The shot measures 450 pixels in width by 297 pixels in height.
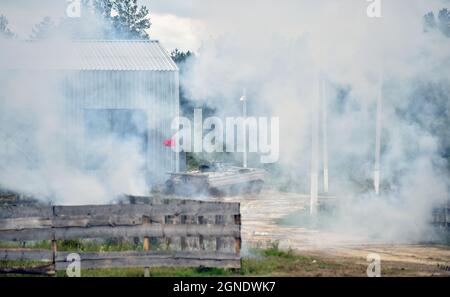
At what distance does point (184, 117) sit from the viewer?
71.6 ft

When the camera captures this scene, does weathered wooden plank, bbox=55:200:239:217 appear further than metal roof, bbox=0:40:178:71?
No

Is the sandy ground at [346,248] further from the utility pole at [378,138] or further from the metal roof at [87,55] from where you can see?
the metal roof at [87,55]

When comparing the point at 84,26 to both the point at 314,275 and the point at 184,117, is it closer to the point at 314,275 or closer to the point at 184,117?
the point at 184,117

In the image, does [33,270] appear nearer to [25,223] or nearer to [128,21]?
[25,223]

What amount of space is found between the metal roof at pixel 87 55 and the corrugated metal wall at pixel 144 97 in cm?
33

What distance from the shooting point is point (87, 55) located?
2191cm

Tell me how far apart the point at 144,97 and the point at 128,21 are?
14982 mm

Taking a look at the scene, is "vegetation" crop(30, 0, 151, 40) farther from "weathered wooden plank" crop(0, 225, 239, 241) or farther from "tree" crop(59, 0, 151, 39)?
"weathered wooden plank" crop(0, 225, 239, 241)

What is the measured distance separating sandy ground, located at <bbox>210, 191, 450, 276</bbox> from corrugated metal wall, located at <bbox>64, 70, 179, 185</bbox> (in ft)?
17.5

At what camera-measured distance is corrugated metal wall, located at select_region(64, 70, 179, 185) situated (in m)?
20.9

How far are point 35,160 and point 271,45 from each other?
7.93 m

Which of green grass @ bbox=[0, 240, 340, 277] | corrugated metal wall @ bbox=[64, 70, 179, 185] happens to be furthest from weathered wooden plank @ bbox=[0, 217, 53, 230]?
corrugated metal wall @ bbox=[64, 70, 179, 185]

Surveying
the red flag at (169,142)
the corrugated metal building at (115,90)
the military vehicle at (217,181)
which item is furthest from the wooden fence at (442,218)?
the red flag at (169,142)

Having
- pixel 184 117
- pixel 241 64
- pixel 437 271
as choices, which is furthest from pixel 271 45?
pixel 437 271
